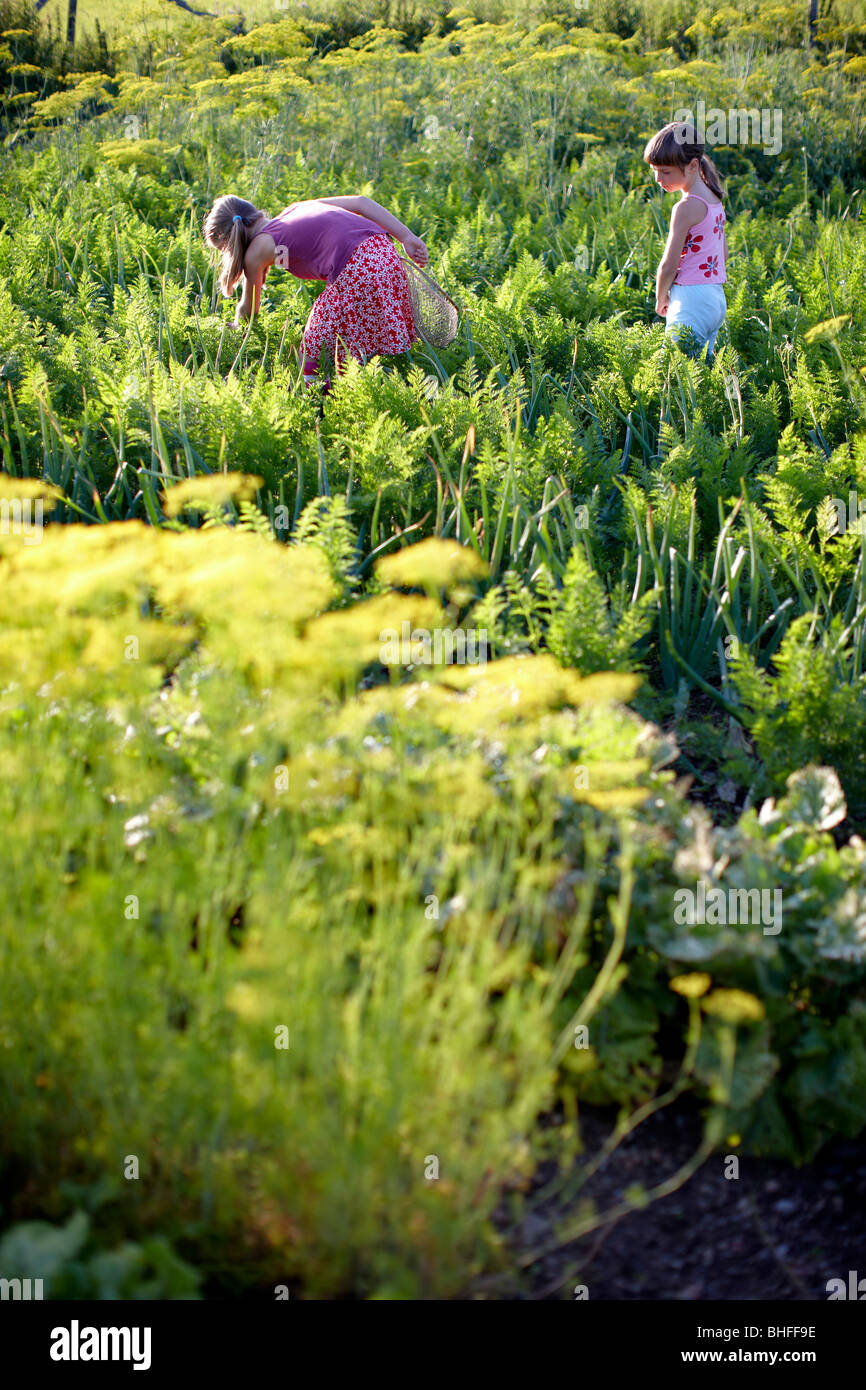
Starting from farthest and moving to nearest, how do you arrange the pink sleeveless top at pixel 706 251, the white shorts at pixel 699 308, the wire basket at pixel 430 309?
the white shorts at pixel 699 308, the pink sleeveless top at pixel 706 251, the wire basket at pixel 430 309

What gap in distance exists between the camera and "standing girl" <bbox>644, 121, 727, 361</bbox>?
15.2 ft

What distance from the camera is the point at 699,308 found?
16.2 feet

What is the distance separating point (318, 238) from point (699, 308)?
1.82 m

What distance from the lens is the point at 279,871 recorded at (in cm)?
158

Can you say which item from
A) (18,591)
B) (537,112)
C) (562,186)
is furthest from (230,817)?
(537,112)

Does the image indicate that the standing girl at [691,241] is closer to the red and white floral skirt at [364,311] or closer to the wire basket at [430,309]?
the wire basket at [430,309]

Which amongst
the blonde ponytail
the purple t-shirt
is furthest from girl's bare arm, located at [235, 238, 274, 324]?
the blonde ponytail

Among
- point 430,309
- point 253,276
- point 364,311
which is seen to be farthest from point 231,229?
point 430,309

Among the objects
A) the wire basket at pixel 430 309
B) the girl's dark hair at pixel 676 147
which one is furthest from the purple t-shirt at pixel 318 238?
the girl's dark hair at pixel 676 147

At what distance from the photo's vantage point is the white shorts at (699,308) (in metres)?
4.94

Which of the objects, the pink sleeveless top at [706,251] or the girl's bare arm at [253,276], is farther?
the pink sleeveless top at [706,251]

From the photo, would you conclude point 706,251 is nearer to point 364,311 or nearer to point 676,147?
point 676,147

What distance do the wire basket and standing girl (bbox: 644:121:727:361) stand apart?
3.26 ft
